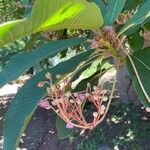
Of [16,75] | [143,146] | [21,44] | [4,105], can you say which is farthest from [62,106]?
[4,105]

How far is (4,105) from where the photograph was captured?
238 inches

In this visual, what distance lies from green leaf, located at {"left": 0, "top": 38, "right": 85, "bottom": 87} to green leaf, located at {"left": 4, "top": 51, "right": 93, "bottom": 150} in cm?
11

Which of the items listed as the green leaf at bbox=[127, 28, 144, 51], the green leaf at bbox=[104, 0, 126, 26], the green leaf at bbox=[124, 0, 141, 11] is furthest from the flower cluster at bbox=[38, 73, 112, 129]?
the green leaf at bbox=[127, 28, 144, 51]

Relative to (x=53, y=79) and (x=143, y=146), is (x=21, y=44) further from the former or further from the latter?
(x=53, y=79)

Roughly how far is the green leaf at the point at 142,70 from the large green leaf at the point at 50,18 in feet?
1.38

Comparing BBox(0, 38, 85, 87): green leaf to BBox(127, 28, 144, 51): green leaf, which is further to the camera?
BBox(127, 28, 144, 51): green leaf

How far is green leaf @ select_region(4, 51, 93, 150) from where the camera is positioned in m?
1.37

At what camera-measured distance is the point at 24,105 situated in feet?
4.61

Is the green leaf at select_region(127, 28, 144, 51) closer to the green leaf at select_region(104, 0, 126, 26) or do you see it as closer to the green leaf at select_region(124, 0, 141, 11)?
the green leaf at select_region(124, 0, 141, 11)

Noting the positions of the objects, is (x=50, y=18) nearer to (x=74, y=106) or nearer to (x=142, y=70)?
(x=74, y=106)

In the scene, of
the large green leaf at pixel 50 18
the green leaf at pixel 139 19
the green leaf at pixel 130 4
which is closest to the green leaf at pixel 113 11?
the green leaf at pixel 139 19

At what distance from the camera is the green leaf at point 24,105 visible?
4.50 feet

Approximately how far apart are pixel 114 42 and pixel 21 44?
9.64ft

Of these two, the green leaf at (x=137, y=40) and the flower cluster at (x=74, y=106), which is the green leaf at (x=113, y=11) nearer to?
the flower cluster at (x=74, y=106)
